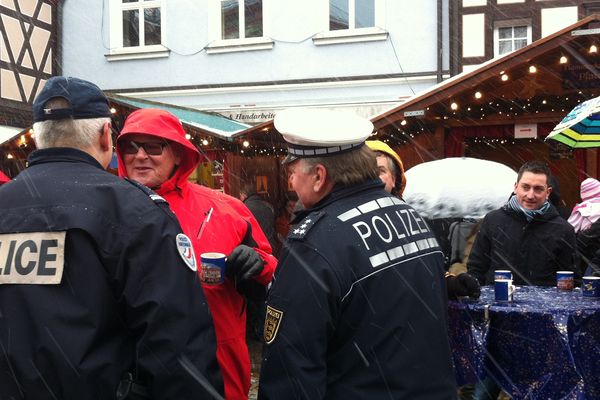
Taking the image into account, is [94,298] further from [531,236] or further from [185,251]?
[531,236]

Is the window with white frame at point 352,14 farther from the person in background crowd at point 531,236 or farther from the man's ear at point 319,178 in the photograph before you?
the man's ear at point 319,178

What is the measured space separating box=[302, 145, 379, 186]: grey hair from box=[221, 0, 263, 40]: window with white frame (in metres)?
12.6

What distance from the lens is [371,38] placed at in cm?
1324

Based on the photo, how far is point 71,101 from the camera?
1.97 metres

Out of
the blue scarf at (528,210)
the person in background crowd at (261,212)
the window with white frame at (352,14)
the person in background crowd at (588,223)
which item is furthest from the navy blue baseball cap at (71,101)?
the window with white frame at (352,14)

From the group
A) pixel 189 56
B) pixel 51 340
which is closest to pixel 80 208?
pixel 51 340

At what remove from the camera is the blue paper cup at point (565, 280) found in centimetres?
442

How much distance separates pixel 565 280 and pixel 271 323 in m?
3.06

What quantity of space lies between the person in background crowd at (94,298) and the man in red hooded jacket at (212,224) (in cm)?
81

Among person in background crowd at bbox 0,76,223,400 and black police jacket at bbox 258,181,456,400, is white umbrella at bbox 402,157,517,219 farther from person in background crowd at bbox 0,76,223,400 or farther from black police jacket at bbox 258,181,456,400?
person in background crowd at bbox 0,76,223,400

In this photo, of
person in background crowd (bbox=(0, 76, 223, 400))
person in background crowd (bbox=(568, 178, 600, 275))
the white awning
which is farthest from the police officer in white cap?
the white awning

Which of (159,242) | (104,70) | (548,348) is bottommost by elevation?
(548,348)

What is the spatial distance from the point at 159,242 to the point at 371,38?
473 inches

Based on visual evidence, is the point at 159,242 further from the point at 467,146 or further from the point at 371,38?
the point at 371,38
